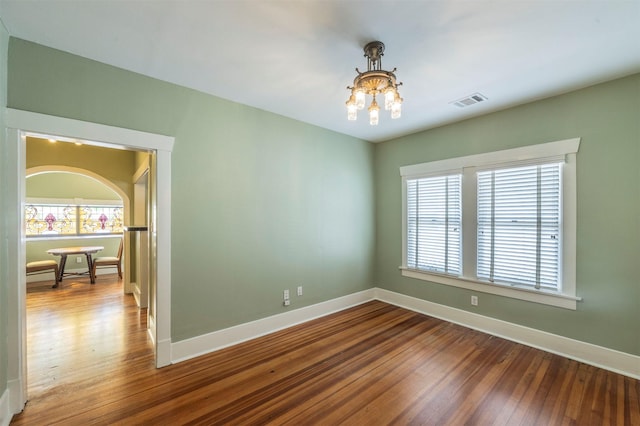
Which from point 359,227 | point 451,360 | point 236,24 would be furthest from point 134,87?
point 451,360

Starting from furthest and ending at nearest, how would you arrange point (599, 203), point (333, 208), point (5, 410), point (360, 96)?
point (333, 208) < point (599, 203) < point (360, 96) < point (5, 410)

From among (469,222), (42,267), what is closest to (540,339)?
(469,222)

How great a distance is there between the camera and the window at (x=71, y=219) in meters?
6.25

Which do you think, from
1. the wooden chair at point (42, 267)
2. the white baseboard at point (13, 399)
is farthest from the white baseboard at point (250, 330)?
the wooden chair at point (42, 267)

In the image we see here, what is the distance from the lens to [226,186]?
9.68ft

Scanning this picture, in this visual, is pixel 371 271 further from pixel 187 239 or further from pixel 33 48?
pixel 33 48

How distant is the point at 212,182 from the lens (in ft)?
9.37

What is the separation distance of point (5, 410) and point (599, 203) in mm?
5125

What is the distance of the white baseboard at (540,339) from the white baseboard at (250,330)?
118cm

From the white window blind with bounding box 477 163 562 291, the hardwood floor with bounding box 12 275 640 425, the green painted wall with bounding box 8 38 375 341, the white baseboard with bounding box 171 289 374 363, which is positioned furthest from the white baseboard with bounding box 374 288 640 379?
the green painted wall with bounding box 8 38 375 341

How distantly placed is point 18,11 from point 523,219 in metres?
4.64

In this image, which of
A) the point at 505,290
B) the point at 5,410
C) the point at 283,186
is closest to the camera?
the point at 5,410

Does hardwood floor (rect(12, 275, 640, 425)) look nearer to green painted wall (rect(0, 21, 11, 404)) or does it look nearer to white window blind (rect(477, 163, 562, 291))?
green painted wall (rect(0, 21, 11, 404))

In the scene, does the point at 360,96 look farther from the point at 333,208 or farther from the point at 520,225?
the point at 520,225
